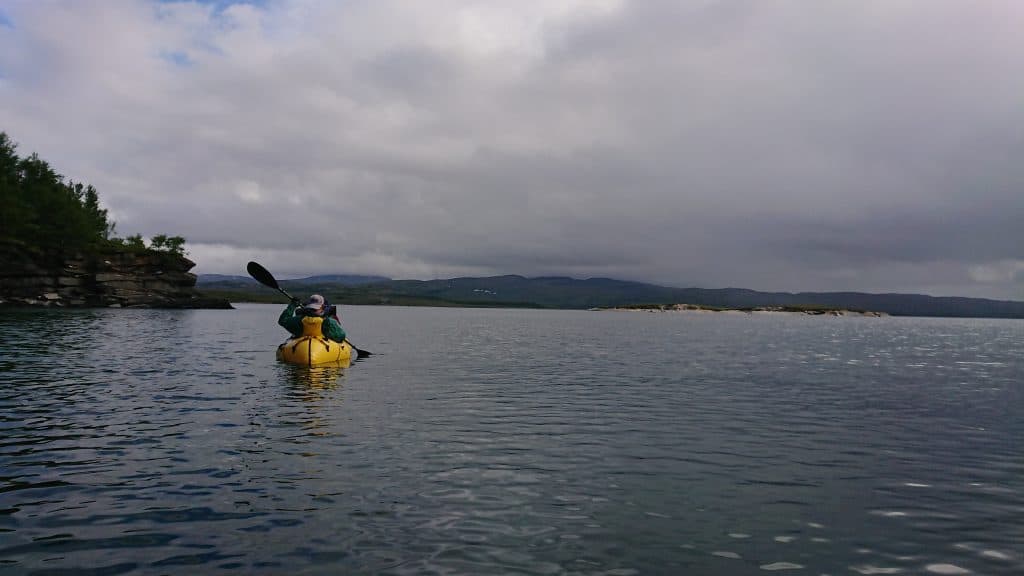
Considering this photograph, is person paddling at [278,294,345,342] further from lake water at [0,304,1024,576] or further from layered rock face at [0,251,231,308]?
layered rock face at [0,251,231,308]

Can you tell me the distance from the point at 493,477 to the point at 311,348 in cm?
2386

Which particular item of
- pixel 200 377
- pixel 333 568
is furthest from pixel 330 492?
pixel 200 377

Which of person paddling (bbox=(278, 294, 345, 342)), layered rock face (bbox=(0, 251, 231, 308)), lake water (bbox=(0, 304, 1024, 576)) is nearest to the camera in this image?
lake water (bbox=(0, 304, 1024, 576))

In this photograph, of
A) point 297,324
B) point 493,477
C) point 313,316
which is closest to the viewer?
point 493,477

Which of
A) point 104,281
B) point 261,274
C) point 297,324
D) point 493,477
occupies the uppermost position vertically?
point 104,281

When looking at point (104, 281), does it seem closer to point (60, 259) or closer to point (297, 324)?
point (60, 259)

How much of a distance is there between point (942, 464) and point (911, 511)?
538 centimetres

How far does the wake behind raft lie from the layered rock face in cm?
9445

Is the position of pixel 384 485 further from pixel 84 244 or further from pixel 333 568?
Result: pixel 84 244

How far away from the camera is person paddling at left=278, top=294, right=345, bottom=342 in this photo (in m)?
36.0

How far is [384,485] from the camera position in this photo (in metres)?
12.8

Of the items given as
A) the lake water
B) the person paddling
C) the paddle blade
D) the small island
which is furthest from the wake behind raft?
the small island

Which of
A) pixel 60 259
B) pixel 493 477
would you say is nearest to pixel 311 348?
pixel 493 477

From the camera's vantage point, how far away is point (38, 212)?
11562 cm
